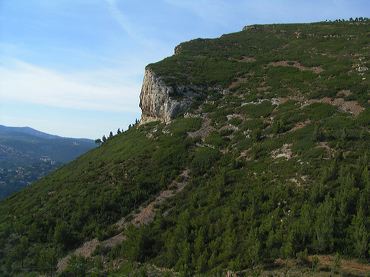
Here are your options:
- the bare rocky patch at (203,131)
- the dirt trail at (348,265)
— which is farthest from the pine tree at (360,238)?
the bare rocky patch at (203,131)

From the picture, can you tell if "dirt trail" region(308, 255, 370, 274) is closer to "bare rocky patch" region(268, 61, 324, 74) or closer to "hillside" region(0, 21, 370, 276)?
"hillside" region(0, 21, 370, 276)

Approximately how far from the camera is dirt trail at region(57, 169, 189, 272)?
31.3 m

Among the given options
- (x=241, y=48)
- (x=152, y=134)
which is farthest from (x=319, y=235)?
(x=241, y=48)

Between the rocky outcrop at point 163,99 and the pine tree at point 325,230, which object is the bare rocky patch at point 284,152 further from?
the rocky outcrop at point 163,99

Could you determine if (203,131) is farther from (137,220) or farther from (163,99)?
(137,220)

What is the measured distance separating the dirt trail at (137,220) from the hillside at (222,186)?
124 mm

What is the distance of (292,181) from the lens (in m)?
29.7

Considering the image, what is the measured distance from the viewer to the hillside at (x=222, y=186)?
23891 mm

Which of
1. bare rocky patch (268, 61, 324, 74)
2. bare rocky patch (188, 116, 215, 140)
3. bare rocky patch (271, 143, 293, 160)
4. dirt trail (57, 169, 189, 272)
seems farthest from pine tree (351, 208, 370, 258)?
bare rocky patch (268, 61, 324, 74)

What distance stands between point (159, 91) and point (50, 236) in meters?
25.7

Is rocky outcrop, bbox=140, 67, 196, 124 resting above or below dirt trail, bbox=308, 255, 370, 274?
above

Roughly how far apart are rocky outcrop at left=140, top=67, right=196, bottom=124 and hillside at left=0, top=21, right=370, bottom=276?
0.57 ft

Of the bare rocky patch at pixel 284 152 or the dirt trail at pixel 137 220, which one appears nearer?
the dirt trail at pixel 137 220

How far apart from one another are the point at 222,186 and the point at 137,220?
690 centimetres
